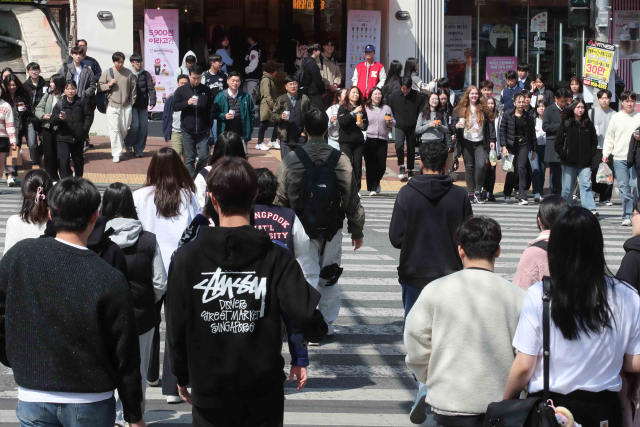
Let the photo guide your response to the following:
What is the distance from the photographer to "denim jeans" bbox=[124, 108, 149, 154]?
18125 mm

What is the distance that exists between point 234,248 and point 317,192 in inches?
126

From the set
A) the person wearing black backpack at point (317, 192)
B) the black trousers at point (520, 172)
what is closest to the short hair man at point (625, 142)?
the black trousers at point (520, 172)

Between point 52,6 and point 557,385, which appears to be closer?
point 557,385

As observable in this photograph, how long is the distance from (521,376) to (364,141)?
12.2 meters

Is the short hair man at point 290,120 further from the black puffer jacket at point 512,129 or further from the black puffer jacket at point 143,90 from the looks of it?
the black puffer jacket at point 143,90

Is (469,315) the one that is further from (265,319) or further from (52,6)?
(52,6)

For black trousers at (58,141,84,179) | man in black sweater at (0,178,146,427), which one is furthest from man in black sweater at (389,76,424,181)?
man in black sweater at (0,178,146,427)

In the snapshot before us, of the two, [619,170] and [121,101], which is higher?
[121,101]

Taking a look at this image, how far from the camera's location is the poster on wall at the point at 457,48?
2412 centimetres

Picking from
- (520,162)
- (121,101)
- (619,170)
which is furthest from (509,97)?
(121,101)

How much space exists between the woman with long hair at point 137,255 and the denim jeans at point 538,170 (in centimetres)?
1175

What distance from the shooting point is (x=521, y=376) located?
3555mm

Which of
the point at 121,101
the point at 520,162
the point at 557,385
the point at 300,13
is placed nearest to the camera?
the point at 557,385

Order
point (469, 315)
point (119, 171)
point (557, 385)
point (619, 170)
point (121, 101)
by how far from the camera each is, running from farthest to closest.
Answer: point (121, 101)
point (119, 171)
point (619, 170)
point (469, 315)
point (557, 385)
